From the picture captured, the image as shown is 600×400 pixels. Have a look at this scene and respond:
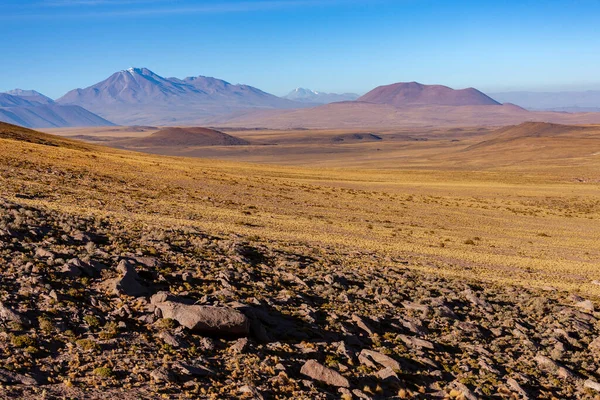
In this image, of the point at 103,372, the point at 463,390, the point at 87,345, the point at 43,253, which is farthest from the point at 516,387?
the point at 43,253

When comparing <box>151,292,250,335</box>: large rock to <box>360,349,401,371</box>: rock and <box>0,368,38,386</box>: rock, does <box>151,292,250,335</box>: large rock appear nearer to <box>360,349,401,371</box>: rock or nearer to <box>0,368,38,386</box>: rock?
<box>360,349,401,371</box>: rock

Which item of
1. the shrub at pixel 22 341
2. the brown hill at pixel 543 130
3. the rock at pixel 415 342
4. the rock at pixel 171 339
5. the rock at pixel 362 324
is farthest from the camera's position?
the brown hill at pixel 543 130

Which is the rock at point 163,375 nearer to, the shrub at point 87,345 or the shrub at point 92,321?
Answer: the shrub at point 87,345

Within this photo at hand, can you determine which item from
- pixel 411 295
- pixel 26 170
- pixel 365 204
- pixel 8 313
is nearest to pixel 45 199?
pixel 26 170

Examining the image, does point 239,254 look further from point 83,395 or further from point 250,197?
point 250,197

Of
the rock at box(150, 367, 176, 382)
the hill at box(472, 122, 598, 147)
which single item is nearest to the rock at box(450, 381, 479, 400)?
the rock at box(150, 367, 176, 382)

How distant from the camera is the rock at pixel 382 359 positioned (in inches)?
402

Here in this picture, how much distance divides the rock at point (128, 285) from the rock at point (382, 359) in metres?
4.63

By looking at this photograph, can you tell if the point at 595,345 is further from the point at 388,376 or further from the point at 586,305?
the point at 388,376

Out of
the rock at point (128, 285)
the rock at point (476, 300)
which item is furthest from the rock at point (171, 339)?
the rock at point (476, 300)

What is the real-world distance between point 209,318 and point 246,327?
710 mm

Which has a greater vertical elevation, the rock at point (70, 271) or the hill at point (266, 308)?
the rock at point (70, 271)

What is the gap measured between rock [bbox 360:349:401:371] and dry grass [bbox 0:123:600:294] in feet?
30.8

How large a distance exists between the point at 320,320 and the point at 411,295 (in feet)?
13.3
